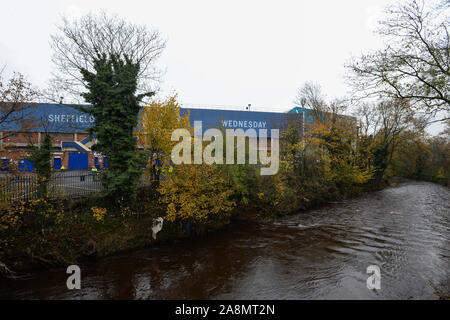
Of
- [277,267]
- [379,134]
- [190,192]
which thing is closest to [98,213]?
[190,192]

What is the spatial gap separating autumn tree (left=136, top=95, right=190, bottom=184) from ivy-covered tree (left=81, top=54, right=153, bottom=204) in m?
1.14

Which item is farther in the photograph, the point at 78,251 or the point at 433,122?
the point at 78,251

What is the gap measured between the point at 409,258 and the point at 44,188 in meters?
15.7

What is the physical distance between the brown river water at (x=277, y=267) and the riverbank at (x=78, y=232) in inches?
18.7

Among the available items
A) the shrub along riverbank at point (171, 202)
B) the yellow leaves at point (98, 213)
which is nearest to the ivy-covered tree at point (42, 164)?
the shrub along riverbank at point (171, 202)

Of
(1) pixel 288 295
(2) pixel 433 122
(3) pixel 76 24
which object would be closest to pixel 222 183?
(1) pixel 288 295

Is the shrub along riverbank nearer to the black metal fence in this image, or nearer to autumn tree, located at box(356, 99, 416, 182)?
the black metal fence

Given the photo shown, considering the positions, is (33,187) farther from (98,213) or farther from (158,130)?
(158,130)

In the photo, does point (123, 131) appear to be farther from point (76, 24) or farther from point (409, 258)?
point (409, 258)

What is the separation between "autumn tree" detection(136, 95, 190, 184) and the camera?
1237cm

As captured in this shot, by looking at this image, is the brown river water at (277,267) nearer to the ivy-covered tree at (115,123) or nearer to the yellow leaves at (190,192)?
the yellow leaves at (190,192)

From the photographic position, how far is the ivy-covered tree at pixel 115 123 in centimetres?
1112

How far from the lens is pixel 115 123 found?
11.3 meters

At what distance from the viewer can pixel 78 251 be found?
9031mm
